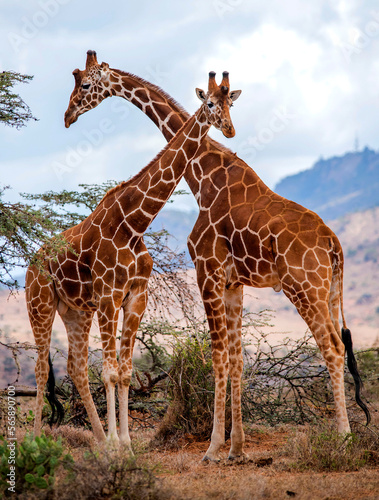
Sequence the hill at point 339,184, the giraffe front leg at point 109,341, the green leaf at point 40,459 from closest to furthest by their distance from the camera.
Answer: the green leaf at point 40,459 → the giraffe front leg at point 109,341 → the hill at point 339,184

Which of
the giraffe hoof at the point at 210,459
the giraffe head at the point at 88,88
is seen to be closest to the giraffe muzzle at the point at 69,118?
the giraffe head at the point at 88,88

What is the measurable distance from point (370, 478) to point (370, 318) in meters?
62.9

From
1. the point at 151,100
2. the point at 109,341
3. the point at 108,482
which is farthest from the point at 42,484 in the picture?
the point at 151,100

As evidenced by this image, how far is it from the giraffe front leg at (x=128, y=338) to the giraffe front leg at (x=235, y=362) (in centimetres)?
132

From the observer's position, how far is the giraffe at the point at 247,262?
7.87m

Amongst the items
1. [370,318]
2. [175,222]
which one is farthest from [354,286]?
[175,222]

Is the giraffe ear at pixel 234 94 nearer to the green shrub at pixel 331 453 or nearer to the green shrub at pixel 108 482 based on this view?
the green shrub at pixel 331 453

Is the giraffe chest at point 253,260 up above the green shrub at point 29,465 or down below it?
above

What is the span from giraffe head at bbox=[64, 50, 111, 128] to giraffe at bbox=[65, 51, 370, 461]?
6.69ft

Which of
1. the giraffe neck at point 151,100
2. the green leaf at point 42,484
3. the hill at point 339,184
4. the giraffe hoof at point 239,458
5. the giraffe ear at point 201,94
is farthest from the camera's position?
the hill at point 339,184

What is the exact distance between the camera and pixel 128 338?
8.09 metres

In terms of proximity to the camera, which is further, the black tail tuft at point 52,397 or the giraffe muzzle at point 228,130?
the black tail tuft at point 52,397

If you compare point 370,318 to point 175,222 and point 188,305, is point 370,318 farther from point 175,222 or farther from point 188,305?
point 175,222

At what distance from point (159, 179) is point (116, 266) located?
49.9 inches
